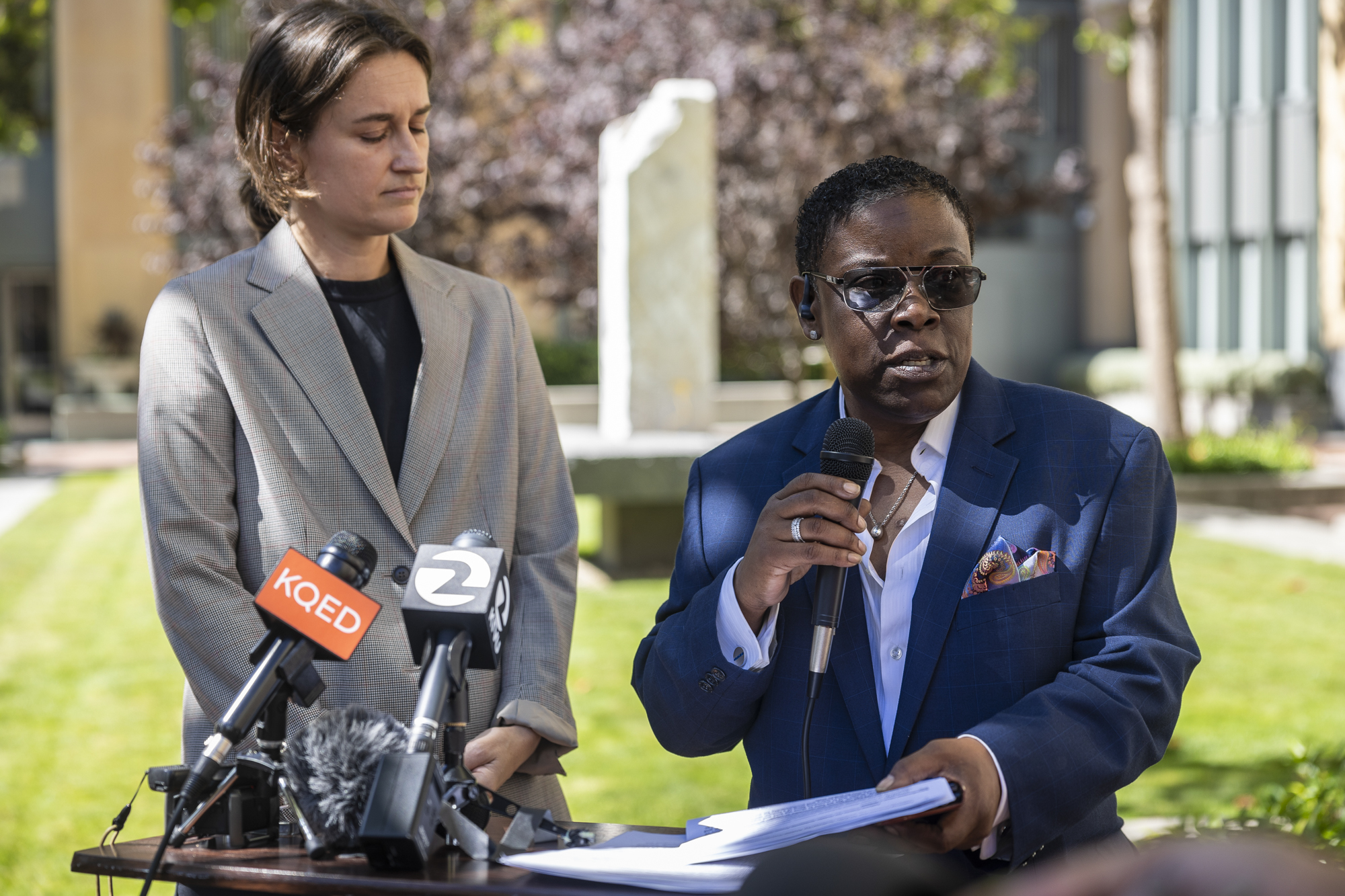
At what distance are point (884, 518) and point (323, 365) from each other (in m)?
1.13

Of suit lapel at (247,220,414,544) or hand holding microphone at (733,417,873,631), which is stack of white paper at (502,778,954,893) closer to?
hand holding microphone at (733,417,873,631)

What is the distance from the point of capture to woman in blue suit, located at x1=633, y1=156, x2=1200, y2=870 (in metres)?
2.01

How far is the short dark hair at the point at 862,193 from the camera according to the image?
87.5 inches

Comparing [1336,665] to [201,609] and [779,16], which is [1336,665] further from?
[779,16]

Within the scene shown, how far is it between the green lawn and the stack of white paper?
3.53 m

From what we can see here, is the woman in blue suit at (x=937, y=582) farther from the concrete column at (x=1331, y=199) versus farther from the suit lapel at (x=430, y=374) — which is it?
the concrete column at (x=1331, y=199)

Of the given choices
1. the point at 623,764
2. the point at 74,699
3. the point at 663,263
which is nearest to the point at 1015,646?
the point at 623,764

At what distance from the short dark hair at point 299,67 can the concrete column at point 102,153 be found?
23447 mm

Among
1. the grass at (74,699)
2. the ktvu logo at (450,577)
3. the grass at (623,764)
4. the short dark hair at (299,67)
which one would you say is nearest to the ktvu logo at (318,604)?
the ktvu logo at (450,577)

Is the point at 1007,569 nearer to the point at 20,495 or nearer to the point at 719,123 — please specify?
the point at 719,123

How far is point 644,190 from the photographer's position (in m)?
10.4

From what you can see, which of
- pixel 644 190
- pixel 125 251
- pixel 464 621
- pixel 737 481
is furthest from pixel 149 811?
pixel 125 251

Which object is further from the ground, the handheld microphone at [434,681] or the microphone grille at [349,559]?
the microphone grille at [349,559]

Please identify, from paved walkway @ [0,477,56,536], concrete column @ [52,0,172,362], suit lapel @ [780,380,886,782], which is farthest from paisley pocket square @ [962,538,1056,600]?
concrete column @ [52,0,172,362]
